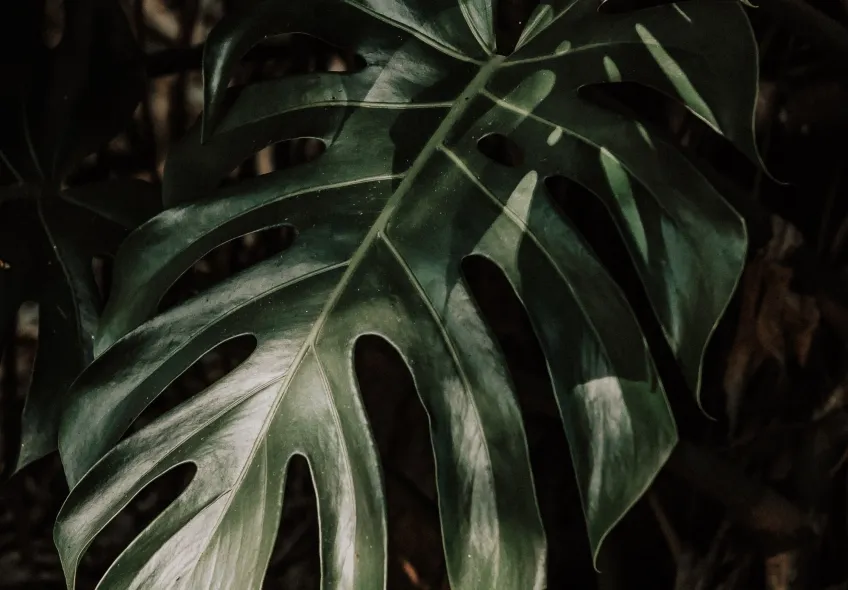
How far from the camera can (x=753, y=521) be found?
88 cm

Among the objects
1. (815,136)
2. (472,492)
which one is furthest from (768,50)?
(472,492)

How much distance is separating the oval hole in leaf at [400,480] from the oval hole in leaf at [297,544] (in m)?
0.14

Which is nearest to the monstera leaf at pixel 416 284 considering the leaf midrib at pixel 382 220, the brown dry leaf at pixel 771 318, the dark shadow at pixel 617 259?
the leaf midrib at pixel 382 220

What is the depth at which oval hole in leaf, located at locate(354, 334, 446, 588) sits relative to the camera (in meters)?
1.03

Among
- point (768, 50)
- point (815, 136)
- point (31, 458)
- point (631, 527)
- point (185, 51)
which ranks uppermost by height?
point (185, 51)

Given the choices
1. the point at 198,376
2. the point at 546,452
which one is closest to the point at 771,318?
the point at 546,452

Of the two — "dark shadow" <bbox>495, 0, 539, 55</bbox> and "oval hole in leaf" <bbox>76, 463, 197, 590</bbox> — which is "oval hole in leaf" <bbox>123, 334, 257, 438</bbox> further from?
"dark shadow" <bbox>495, 0, 539, 55</bbox>

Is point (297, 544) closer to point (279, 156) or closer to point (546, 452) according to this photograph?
point (546, 452)

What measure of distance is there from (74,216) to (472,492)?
674 millimetres

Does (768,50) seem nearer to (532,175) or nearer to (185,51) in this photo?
(532,175)

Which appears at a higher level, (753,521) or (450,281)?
(450,281)

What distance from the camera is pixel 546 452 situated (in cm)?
104

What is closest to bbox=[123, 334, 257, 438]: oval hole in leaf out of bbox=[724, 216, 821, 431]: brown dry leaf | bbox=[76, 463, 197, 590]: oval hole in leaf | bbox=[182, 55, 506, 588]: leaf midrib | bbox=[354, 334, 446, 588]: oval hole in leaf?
bbox=[76, 463, 197, 590]: oval hole in leaf

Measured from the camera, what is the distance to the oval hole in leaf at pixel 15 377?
1.14 m
